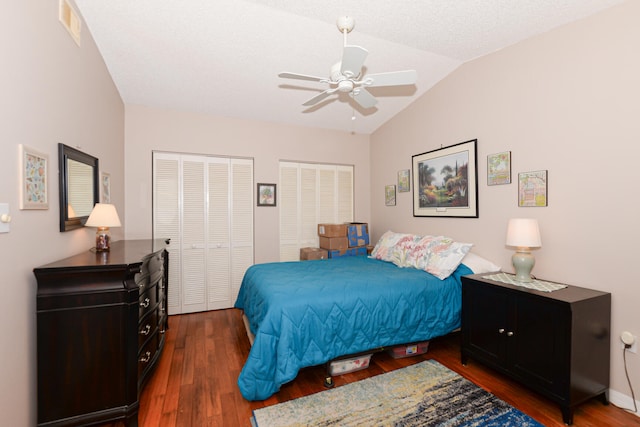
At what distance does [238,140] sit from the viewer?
4.13m

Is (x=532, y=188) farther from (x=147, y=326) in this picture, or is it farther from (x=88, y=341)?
(x=88, y=341)

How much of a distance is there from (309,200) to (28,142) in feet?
10.8

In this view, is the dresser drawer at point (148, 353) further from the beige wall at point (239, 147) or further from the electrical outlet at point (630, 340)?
the electrical outlet at point (630, 340)

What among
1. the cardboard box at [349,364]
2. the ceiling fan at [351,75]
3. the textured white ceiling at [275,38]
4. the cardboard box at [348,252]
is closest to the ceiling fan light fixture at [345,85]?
the ceiling fan at [351,75]

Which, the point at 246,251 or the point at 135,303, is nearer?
the point at 135,303

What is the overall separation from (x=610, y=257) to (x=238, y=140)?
4032 mm

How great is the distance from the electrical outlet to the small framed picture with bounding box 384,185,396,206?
2.73m

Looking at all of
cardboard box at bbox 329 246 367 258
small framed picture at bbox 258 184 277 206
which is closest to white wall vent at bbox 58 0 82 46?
small framed picture at bbox 258 184 277 206

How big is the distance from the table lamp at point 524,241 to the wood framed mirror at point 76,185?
335 centimetres

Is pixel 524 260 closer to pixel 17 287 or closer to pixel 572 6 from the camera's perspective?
pixel 572 6

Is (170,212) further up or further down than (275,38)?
further down

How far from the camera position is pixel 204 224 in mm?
4000

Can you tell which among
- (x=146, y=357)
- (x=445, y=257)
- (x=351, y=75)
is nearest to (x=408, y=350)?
(x=445, y=257)

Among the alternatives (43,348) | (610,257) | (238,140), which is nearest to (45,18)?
(43,348)
